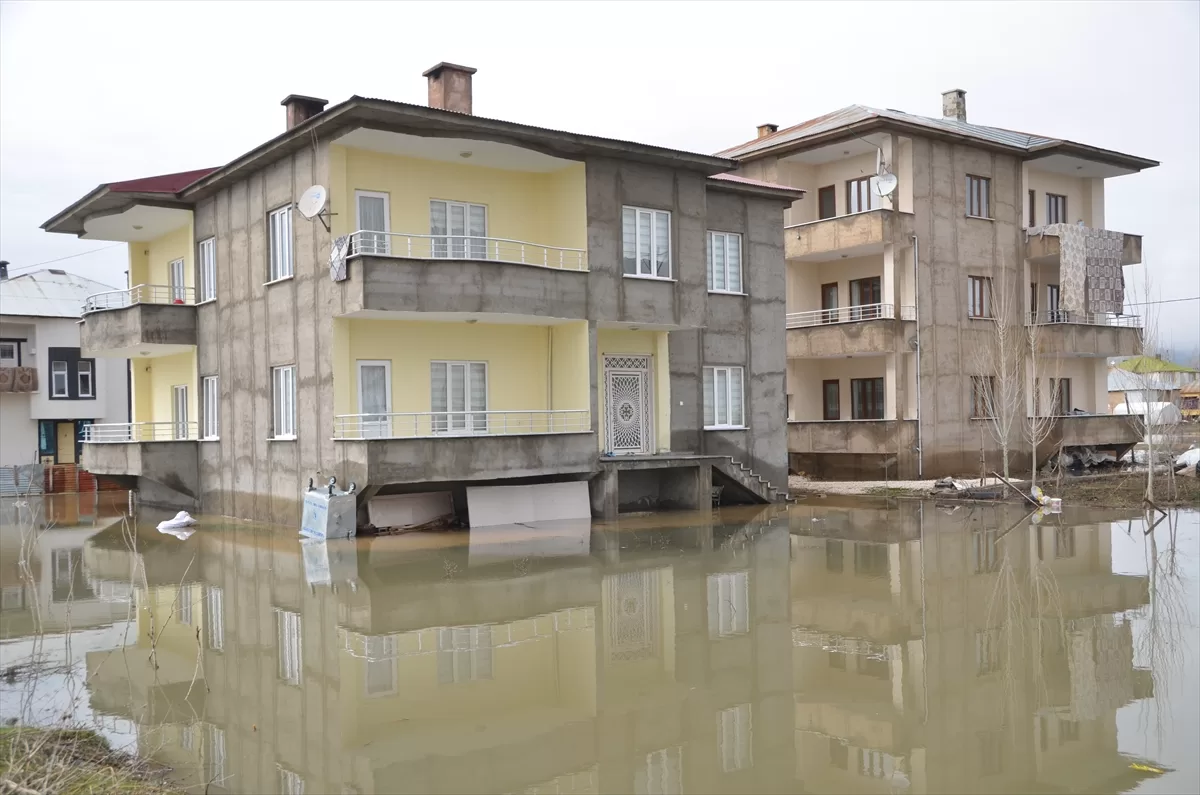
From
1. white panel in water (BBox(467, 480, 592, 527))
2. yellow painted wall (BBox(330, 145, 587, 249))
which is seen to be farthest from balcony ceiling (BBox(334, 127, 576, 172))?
white panel in water (BBox(467, 480, 592, 527))

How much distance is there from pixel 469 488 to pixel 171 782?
14642 millimetres

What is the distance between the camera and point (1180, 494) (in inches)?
1049

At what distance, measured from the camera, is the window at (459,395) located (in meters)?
22.9

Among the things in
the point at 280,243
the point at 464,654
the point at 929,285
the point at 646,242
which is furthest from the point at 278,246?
the point at 929,285

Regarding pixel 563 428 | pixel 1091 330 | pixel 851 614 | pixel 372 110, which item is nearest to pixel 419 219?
pixel 372 110

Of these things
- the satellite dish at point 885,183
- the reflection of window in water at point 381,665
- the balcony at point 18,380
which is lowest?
the reflection of window in water at point 381,665

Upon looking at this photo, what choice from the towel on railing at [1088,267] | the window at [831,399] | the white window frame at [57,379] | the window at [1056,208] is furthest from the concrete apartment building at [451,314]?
the window at [1056,208]

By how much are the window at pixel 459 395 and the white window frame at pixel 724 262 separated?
6.44m

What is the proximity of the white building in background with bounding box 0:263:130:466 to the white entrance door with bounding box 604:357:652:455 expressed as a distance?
2145 centimetres

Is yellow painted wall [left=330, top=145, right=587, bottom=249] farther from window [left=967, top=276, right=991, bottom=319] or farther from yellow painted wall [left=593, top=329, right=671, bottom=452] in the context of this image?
window [left=967, top=276, right=991, bottom=319]

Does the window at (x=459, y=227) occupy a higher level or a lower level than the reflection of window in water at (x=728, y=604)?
higher

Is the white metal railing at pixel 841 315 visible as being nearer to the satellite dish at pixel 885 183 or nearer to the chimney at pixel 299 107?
the satellite dish at pixel 885 183

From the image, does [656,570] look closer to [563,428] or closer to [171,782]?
[563,428]

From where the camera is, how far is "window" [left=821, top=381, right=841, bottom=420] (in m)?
34.4
